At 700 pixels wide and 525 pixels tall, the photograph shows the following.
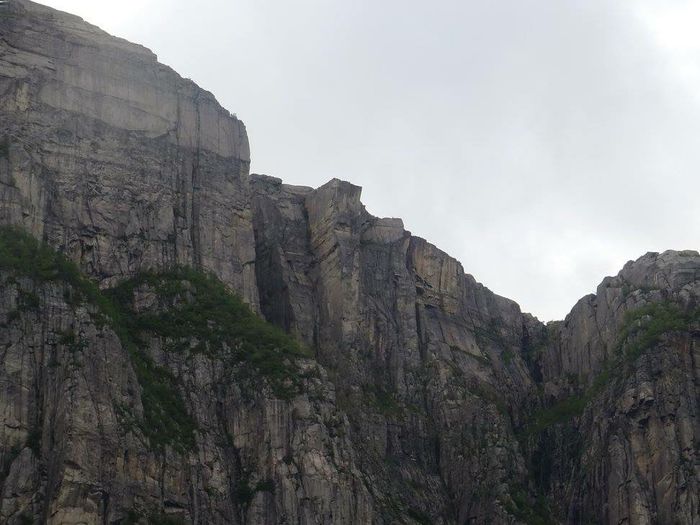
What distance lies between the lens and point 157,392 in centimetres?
14100

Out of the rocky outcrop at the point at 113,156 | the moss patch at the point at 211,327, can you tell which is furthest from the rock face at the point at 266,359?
the moss patch at the point at 211,327

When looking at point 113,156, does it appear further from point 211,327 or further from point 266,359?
point 266,359

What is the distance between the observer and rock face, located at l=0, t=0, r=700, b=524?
5290 inches

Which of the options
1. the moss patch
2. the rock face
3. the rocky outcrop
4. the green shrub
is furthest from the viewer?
the green shrub

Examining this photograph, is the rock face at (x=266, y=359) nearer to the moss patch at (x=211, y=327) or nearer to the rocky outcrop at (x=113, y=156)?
the rocky outcrop at (x=113, y=156)

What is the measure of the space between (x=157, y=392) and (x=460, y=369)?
124ft

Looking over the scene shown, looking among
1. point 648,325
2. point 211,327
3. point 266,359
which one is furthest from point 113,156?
point 648,325

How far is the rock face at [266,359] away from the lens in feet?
441

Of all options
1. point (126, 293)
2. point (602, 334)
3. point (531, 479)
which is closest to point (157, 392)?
point (126, 293)

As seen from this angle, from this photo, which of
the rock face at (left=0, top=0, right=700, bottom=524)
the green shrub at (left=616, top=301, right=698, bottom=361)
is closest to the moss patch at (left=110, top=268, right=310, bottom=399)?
the rock face at (left=0, top=0, right=700, bottom=524)

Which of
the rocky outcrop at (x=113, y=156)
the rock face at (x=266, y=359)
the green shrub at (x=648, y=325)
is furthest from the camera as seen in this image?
the green shrub at (x=648, y=325)

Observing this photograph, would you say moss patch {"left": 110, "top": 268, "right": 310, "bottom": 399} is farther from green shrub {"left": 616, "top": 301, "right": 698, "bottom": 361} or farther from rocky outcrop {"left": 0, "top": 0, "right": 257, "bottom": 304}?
green shrub {"left": 616, "top": 301, "right": 698, "bottom": 361}

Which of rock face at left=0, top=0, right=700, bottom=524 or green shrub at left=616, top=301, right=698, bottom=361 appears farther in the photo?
green shrub at left=616, top=301, right=698, bottom=361

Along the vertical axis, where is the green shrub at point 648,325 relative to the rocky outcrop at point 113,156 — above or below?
below
